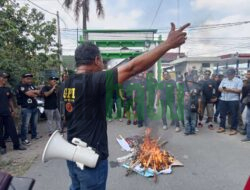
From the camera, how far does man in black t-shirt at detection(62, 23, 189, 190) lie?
207cm

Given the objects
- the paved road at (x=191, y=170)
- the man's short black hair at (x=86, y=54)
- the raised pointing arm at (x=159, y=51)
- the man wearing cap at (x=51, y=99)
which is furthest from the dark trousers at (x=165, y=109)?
the raised pointing arm at (x=159, y=51)

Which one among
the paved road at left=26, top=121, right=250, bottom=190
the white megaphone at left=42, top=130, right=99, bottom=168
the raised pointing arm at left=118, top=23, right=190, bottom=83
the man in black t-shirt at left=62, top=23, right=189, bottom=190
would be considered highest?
the raised pointing arm at left=118, top=23, right=190, bottom=83

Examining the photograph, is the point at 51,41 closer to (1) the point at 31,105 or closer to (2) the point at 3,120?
(1) the point at 31,105

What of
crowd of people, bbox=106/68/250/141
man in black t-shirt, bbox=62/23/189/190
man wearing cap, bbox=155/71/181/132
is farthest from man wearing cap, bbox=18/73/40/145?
man in black t-shirt, bbox=62/23/189/190

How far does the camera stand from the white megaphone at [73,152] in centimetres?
211

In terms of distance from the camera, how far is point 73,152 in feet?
7.07

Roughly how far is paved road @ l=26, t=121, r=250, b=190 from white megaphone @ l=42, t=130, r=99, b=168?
219 cm

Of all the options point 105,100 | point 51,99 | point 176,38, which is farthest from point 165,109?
point 176,38

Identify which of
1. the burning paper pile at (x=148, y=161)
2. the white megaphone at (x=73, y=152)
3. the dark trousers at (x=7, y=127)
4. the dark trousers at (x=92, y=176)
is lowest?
the burning paper pile at (x=148, y=161)

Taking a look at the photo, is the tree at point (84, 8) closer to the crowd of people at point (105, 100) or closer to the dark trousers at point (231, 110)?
the crowd of people at point (105, 100)

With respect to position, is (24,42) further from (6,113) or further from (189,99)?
(189,99)

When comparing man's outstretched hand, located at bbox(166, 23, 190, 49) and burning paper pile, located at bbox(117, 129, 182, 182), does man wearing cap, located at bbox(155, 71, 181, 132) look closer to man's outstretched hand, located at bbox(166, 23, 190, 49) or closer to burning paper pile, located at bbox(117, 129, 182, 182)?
burning paper pile, located at bbox(117, 129, 182, 182)

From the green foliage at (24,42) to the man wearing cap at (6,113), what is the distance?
99cm

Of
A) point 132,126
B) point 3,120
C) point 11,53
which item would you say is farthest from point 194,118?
point 11,53
